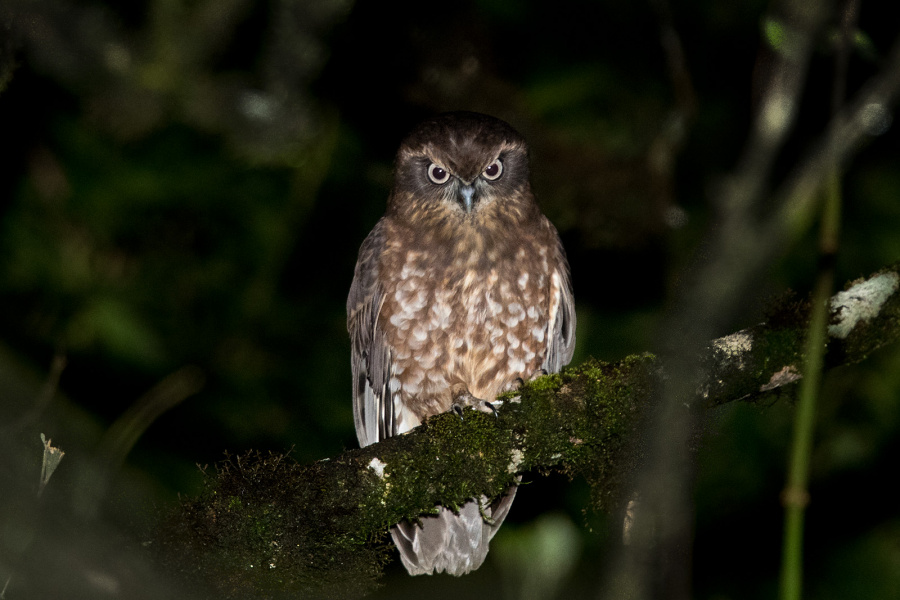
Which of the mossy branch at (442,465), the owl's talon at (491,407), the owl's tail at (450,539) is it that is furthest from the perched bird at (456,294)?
the mossy branch at (442,465)

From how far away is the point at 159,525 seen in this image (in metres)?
2.32

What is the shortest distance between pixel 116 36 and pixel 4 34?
0.90 metres

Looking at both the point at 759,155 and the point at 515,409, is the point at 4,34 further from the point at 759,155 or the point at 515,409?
the point at 759,155

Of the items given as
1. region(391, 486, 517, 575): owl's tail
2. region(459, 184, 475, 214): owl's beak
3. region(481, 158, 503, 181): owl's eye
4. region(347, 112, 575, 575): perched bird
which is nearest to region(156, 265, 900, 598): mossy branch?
region(347, 112, 575, 575): perched bird

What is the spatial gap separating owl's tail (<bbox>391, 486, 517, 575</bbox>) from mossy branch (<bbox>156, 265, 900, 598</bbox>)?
0.90 metres

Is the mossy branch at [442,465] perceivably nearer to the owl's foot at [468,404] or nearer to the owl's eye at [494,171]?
the owl's foot at [468,404]

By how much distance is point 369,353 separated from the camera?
3.84 m

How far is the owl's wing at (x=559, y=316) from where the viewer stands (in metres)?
3.79

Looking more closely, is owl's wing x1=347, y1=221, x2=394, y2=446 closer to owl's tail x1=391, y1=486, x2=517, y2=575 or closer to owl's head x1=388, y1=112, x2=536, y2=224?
owl's head x1=388, y1=112, x2=536, y2=224

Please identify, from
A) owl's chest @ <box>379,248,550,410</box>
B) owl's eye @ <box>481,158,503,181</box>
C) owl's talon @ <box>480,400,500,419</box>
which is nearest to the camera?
owl's talon @ <box>480,400,500,419</box>

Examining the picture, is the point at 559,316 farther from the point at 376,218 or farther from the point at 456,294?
the point at 376,218

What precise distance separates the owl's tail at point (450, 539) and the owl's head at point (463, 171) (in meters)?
1.32

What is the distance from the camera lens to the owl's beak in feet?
12.0

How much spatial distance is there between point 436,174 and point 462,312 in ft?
2.27
